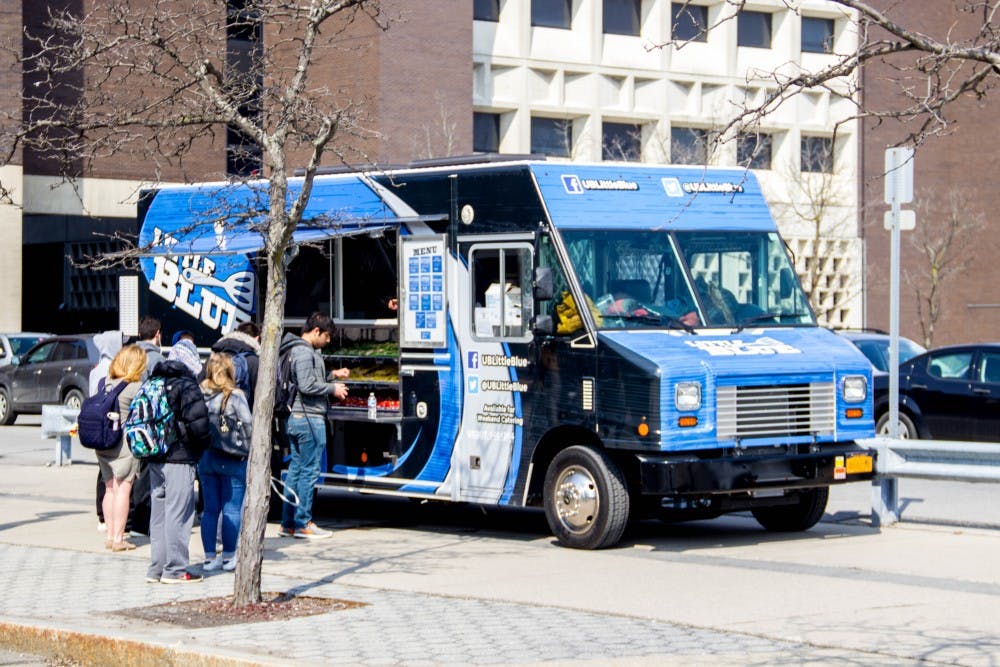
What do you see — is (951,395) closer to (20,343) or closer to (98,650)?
(98,650)

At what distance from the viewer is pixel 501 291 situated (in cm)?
1265

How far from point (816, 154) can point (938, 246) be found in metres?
5.70

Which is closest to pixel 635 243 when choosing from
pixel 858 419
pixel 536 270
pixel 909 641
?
pixel 536 270

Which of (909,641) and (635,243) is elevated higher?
(635,243)

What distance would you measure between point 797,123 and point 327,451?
121 ft

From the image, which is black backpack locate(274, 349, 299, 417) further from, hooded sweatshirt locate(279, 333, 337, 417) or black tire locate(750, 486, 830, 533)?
black tire locate(750, 486, 830, 533)

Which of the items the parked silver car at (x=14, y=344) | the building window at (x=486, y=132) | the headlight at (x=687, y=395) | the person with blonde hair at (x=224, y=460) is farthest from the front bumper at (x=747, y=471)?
the building window at (x=486, y=132)

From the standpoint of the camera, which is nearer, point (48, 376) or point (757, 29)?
point (48, 376)

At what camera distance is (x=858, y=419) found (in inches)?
484

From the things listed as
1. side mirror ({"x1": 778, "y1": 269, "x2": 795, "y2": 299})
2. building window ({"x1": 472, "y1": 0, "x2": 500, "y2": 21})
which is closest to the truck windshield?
side mirror ({"x1": 778, "y1": 269, "x2": 795, "y2": 299})

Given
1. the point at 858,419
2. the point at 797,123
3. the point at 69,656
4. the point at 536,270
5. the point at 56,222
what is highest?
the point at 797,123

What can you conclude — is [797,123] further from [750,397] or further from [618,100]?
[750,397]

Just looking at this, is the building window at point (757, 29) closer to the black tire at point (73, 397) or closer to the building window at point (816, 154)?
the building window at point (816, 154)

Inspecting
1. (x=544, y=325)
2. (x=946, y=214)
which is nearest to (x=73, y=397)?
(x=544, y=325)
